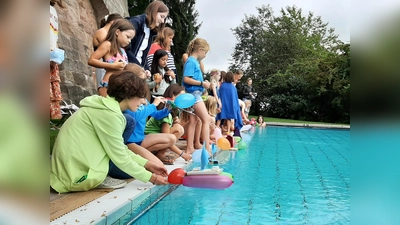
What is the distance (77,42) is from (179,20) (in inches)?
353

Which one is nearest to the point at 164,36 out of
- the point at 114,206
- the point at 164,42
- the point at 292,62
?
the point at 164,42

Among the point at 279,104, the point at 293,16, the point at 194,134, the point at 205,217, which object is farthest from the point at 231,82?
the point at 293,16

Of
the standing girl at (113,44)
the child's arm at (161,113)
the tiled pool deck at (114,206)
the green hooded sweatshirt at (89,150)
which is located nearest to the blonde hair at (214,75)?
the child's arm at (161,113)

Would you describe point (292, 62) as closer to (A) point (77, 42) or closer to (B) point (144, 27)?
(A) point (77, 42)

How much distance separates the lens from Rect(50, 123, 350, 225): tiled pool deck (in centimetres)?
230

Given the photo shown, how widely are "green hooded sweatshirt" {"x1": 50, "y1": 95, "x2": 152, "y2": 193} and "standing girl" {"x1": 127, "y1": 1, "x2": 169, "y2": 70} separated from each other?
1.96 m

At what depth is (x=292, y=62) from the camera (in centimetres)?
2988

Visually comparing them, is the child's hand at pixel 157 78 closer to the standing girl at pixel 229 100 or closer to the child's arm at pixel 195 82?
the child's arm at pixel 195 82

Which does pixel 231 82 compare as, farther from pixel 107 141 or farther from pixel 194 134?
pixel 107 141

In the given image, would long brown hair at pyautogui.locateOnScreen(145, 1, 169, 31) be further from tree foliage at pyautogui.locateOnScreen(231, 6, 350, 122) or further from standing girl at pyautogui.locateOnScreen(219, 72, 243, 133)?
tree foliage at pyautogui.locateOnScreen(231, 6, 350, 122)

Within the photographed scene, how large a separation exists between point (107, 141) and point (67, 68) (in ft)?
23.4

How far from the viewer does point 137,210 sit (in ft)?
9.69
